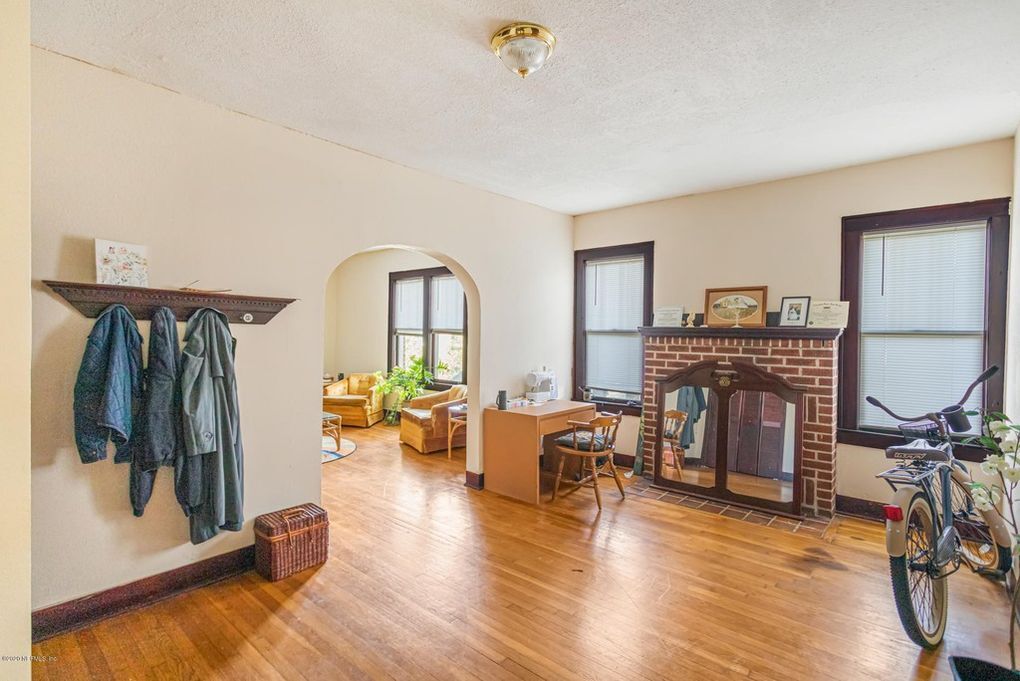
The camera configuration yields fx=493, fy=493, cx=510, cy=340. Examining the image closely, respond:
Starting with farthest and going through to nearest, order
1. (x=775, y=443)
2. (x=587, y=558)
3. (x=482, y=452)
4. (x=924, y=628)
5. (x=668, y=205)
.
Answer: (x=668, y=205), (x=482, y=452), (x=775, y=443), (x=587, y=558), (x=924, y=628)

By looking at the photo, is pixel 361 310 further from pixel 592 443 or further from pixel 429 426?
pixel 592 443

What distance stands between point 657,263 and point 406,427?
357 centimetres

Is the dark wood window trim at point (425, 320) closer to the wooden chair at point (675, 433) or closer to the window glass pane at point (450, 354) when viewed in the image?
the window glass pane at point (450, 354)

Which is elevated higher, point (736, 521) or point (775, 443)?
point (775, 443)

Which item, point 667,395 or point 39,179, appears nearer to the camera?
point 39,179

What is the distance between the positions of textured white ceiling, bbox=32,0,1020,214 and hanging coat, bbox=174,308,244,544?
1340mm

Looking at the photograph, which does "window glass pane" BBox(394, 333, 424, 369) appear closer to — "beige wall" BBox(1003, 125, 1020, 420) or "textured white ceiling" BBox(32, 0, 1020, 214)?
"textured white ceiling" BBox(32, 0, 1020, 214)

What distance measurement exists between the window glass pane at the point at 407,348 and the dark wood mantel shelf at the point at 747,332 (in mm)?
3983

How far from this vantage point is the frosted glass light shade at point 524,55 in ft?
7.13

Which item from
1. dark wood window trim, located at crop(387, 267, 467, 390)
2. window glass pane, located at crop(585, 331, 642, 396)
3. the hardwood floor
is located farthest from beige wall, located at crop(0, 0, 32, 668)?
dark wood window trim, located at crop(387, 267, 467, 390)

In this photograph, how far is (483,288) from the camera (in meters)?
4.55

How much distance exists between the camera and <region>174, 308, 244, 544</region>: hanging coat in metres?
2.56

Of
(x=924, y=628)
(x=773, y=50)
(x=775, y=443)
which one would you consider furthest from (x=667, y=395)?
(x=773, y=50)

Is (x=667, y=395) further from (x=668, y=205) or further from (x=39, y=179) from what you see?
(x=39, y=179)
